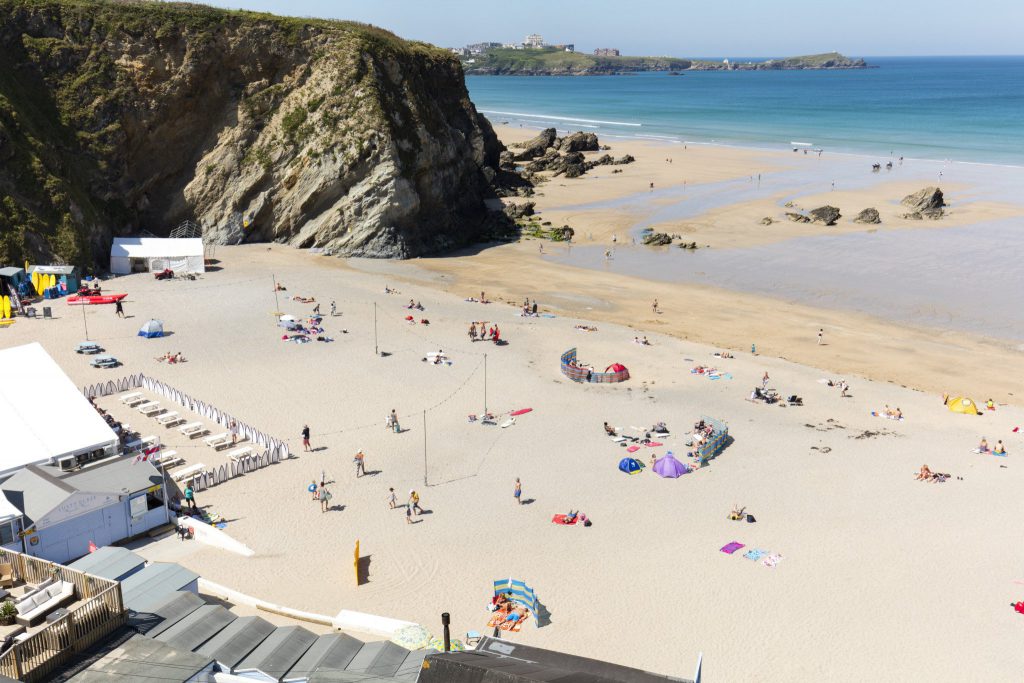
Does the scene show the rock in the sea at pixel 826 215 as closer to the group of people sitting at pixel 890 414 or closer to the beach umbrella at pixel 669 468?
the group of people sitting at pixel 890 414

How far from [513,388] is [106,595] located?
17.9m

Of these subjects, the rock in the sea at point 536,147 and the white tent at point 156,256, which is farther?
the rock in the sea at point 536,147

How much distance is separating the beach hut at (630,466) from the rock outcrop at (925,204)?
41517mm

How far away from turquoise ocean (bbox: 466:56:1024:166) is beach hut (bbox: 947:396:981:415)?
59002mm

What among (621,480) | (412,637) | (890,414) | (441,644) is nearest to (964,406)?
(890,414)

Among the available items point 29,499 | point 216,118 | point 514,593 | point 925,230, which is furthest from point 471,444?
point 925,230

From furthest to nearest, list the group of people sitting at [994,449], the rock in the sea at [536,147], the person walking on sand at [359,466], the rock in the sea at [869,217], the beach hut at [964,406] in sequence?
the rock in the sea at [536,147], the rock in the sea at [869,217], the beach hut at [964,406], the group of people sitting at [994,449], the person walking on sand at [359,466]

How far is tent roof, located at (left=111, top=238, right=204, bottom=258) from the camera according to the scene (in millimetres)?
38906

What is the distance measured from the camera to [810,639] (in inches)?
584

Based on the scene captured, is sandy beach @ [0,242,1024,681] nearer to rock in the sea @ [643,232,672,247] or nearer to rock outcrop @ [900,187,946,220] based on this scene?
rock in the sea @ [643,232,672,247]

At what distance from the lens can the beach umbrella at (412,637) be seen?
13.8 metres

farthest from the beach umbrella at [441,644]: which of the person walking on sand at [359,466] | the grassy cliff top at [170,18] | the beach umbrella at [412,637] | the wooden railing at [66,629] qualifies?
the grassy cliff top at [170,18]

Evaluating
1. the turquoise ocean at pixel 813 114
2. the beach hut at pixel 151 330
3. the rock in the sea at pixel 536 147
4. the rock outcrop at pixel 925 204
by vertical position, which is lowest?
the beach hut at pixel 151 330

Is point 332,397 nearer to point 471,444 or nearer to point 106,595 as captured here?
point 471,444
